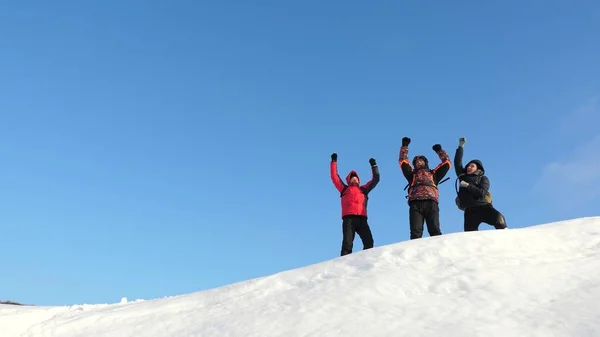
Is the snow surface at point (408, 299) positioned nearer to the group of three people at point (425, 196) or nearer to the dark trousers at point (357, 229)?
the group of three people at point (425, 196)

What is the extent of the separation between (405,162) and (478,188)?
4.36 ft

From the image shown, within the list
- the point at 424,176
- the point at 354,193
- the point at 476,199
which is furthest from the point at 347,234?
the point at 476,199

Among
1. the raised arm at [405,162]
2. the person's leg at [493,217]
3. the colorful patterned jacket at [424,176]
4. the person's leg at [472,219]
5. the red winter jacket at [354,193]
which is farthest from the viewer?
the red winter jacket at [354,193]

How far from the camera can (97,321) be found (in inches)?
227

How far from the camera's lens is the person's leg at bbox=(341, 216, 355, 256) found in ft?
29.5

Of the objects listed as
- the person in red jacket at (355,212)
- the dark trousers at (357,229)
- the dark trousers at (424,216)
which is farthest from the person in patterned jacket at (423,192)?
the dark trousers at (357,229)

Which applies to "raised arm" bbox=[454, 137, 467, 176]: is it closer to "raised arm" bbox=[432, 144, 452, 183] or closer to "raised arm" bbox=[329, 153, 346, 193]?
"raised arm" bbox=[432, 144, 452, 183]

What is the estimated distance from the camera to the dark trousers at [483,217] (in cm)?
772

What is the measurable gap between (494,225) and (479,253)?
85.7 inches

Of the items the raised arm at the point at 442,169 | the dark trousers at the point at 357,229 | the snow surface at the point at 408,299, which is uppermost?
the raised arm at the point at 442,169

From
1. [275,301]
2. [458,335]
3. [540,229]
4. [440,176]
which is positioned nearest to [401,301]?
[458,335]

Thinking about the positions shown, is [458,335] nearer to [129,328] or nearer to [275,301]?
[275,301]

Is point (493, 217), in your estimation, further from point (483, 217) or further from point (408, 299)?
point (408, 299)

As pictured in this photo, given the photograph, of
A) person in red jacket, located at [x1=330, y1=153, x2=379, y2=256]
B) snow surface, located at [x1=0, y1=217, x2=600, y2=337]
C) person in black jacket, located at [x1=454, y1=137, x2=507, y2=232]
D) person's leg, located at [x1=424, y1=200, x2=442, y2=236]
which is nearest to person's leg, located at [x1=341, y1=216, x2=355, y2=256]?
person in red jacket, located at [x1=330, y1=153, x2=379, y2=256]
